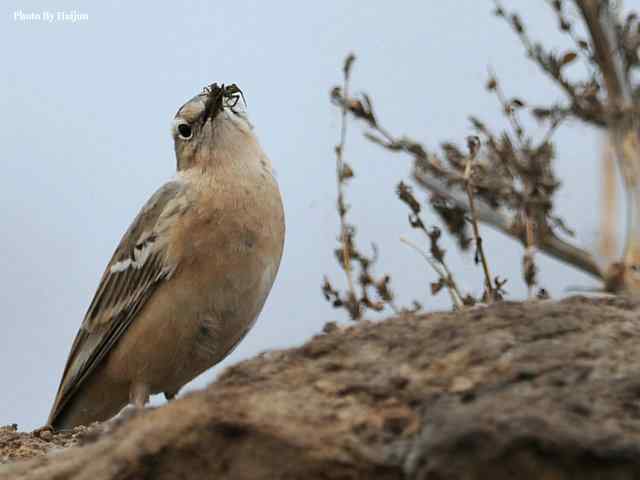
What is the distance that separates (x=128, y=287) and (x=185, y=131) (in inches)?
46.2

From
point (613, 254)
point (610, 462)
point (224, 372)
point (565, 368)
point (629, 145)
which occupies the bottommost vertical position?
point (610, 462)

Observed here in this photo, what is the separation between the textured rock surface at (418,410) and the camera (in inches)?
111

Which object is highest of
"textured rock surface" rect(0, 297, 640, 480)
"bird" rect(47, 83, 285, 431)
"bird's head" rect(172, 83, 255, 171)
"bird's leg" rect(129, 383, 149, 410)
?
"bird's head" rect(172, 83, 255, 171)

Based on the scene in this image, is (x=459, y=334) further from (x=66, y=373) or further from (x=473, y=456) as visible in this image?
(x=66, y=373)

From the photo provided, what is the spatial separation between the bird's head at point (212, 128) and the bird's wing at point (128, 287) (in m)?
0.25

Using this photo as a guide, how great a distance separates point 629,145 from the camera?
6.73 meters

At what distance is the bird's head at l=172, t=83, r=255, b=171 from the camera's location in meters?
7.41

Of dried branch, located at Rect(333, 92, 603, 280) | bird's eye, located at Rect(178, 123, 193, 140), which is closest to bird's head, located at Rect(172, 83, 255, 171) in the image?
bird's eye, located at Rect(178, 123, 193, 140)

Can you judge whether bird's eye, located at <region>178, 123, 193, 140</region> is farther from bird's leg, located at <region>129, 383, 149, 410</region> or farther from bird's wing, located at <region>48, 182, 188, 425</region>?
bird's leg, located at <region>129, 383, 149, 410</region>

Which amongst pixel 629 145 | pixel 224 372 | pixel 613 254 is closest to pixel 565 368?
pixel 224 372

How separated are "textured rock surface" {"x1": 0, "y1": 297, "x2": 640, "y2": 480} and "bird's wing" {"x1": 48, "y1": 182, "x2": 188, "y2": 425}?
2.84 m

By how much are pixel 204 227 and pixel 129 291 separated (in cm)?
73

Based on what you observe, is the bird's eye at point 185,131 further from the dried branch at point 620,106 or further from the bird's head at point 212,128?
the dried branch at point 620,106

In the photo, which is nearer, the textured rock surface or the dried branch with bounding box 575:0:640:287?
the textured rock surface
